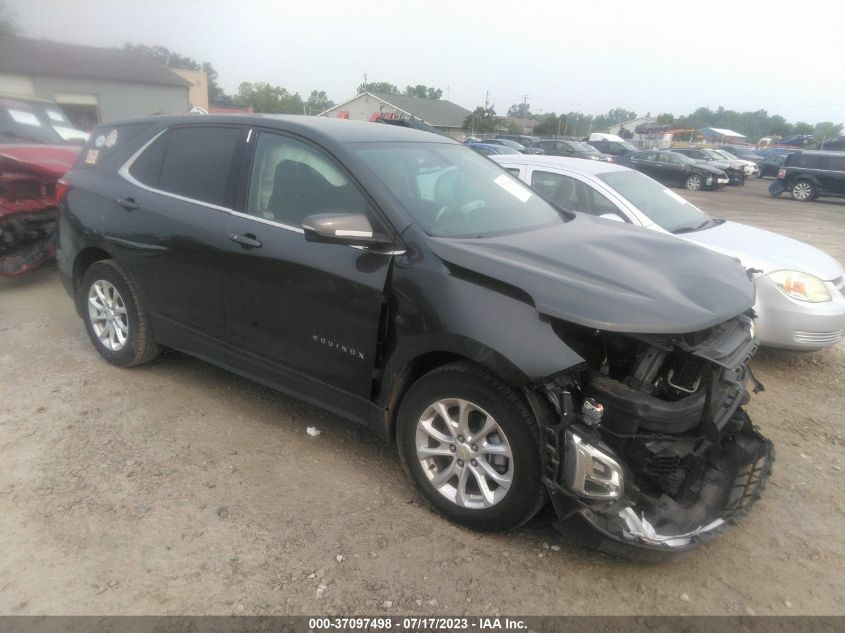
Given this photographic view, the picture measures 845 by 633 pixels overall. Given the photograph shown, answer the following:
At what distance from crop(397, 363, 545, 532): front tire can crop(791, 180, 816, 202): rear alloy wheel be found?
870 inches

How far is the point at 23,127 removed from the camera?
24.7 feet

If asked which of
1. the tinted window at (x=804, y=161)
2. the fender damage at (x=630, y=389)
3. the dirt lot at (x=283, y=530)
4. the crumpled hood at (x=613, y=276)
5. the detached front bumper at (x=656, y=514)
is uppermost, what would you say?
the tinted window at (x=804, y=161)

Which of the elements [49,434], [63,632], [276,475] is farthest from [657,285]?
[49,434]

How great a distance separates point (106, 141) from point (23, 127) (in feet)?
14.6

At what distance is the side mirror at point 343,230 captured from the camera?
8.77 feet

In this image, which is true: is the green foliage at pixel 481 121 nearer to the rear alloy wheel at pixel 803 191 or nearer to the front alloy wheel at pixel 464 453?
the rear alloy wheel at pixel 803 191

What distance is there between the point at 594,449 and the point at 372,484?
4.18 ft

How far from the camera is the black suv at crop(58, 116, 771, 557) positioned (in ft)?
7.84

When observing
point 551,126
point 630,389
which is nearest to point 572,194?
point 630,389

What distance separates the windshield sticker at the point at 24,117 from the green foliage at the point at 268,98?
249 ft

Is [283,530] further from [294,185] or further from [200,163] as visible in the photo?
[200,163]

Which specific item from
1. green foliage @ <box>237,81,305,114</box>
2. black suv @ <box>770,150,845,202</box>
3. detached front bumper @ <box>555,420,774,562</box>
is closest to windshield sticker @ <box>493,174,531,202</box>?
detached front bumper @ <box>555,420,774,562</box>

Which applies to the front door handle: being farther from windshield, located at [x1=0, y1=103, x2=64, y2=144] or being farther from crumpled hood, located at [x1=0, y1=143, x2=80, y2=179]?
windshield, located at [x1=0, y1=103, x2=64, y2=144]

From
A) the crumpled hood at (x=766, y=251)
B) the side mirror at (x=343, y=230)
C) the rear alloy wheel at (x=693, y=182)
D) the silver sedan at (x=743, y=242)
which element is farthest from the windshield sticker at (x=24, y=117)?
the rear alloy wheel at (x=693, y=182)
